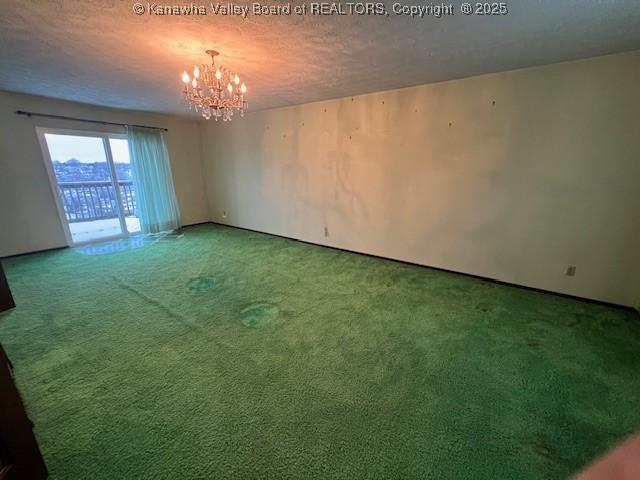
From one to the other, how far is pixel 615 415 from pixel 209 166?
6.64m

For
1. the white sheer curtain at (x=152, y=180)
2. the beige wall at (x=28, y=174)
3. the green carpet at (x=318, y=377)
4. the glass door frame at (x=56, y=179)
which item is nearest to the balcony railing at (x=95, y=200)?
the glass door frame at (x=56, y=179)

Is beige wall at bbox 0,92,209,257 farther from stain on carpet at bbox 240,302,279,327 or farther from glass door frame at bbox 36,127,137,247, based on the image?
stain on carpet at bbox 240,302,279,327

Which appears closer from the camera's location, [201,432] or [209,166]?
[201,432]

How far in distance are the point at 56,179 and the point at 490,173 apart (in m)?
6.18

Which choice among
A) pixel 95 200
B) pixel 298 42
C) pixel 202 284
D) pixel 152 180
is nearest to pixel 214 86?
pixel 298 42

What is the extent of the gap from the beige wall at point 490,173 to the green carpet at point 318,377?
1.46 feet

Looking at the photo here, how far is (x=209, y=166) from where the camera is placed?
5.96 metres

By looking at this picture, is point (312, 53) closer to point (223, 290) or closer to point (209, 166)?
point (223, 290)

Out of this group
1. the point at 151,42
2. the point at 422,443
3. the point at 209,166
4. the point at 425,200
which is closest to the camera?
the point at 422,443

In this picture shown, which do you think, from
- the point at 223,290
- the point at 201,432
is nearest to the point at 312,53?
the point at 223,290

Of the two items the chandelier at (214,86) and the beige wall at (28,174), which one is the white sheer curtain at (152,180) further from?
the chandelier at (214,86)

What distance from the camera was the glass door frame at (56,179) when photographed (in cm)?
403

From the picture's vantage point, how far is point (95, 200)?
17.6ft

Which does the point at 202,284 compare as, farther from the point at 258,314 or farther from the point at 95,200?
the point at 95,200
